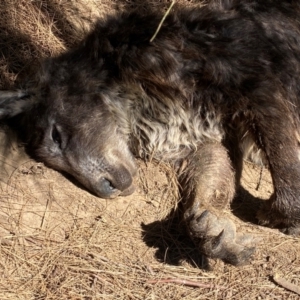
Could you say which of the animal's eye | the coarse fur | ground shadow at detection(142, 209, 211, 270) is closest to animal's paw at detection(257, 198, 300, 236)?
the coarse fur

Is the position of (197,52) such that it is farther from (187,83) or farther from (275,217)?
(275,217)

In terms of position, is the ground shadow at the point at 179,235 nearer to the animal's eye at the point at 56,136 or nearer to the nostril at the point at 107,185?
the nostril at the point at 107,185

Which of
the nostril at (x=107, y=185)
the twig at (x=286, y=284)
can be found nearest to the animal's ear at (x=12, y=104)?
the nostril at (x=107, y=185)

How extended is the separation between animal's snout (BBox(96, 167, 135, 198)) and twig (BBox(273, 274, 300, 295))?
130 cm

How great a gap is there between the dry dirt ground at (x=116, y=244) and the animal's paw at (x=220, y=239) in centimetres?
28

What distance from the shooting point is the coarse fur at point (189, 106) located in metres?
4.21

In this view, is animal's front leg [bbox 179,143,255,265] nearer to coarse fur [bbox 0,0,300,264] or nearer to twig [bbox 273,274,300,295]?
coarse fur [bbox 0,0,300,264]

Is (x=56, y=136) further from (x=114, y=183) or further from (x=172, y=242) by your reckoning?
(x=172, y=242)

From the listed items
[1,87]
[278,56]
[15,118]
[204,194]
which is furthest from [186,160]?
[1,87]

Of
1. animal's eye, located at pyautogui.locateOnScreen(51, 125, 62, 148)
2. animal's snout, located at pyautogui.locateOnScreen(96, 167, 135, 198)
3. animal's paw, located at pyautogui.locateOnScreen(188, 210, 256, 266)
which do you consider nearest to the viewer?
animal's paw, located at pyautogui.locateOnScreen(188, 210, 256, 266)

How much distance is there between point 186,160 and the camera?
4957mm

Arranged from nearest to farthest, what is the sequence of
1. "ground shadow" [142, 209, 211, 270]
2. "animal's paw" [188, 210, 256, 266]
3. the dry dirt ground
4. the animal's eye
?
"animal's paw" [188, 210, 256, 266] < the dry dirt ground < "ground shadow" [142, 209, 211, 270] < the animal's eye

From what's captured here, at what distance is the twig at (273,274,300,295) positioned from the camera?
13.8ft

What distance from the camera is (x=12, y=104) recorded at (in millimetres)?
4887
